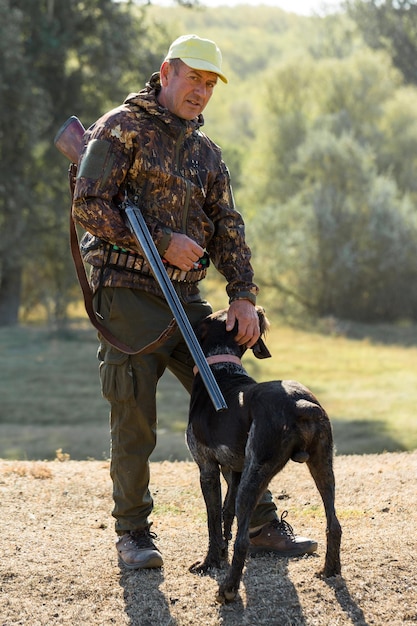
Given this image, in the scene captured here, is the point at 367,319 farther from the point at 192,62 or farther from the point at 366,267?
the point at 192,62

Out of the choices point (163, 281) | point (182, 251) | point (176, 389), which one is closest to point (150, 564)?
point (163, 281)

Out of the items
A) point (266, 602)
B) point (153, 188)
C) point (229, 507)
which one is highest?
point (153, 188)

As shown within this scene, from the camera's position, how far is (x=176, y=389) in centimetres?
1728

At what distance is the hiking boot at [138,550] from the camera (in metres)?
4.64

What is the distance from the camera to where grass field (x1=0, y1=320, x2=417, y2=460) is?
13.0m

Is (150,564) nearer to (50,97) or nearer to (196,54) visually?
(196,54)

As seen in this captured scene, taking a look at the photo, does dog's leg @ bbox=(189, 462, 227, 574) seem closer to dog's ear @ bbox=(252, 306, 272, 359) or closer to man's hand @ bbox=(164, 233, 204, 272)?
dog's ear @ bbox=(252, 306, 272, 359)

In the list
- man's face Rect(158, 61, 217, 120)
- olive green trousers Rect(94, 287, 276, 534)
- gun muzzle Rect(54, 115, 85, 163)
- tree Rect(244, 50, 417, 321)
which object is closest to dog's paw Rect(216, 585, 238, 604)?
olive green trousers Rect(94, 287, 276, 534)

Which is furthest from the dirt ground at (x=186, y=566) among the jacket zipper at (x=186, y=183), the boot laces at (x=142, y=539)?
the jacket zipper at (x=186, y=183)

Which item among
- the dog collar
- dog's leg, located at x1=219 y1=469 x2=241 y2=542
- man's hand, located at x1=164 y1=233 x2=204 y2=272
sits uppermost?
man's hand, located at x1=164 y1=233 x2=204 y2=272

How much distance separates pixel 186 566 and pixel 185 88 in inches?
101

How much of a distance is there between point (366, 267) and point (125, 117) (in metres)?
22.5

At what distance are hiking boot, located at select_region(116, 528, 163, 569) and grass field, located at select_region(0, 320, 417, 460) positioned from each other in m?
7.09

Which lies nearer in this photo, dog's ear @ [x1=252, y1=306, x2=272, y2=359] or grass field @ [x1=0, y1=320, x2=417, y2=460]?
dog's ear @ [x1=252, y1=306, x2=272, y2=359]
